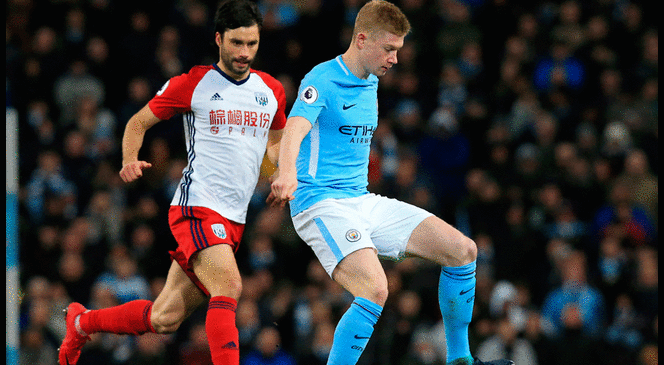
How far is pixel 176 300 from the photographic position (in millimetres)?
5688

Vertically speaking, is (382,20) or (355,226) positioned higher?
(382,20)

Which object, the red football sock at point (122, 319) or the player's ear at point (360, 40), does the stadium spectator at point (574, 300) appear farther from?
the player's ear at point (360, 40)

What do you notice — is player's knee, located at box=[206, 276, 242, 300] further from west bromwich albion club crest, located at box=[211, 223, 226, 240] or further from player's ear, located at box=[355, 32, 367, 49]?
player's ear, located at box=[355, 32, 367, 49]

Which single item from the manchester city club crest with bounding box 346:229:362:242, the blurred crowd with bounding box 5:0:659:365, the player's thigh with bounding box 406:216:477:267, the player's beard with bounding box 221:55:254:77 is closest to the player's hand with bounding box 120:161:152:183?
the player's beard with bounding box 221:55:254:77

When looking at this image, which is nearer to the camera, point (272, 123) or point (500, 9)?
point (272, 123)

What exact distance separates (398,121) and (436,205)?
1.50m

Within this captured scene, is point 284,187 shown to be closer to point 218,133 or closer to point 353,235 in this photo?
point 353,235

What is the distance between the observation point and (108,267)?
31.2ft

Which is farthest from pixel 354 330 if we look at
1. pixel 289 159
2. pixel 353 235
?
pixel 289 159

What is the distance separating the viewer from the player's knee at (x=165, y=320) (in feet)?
18.7

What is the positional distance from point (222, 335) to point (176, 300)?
78 centimetres

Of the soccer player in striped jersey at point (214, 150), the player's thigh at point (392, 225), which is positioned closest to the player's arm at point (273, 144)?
the soccer player in striped jersey at point (214, 150)

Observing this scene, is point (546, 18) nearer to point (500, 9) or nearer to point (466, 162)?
point (500, 9)

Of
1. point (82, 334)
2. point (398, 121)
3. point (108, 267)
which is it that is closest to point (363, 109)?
point (82, 334)
